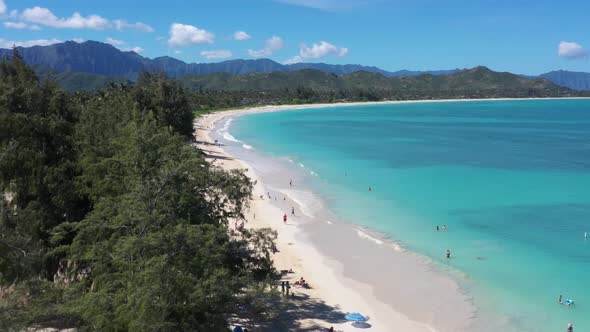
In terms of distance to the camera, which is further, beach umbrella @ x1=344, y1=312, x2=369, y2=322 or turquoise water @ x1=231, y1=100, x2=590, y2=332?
turquoise water @ x1=231, y1=100, x2=590, y2=332

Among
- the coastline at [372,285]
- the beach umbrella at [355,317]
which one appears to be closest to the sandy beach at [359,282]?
the coastline at [372,285]

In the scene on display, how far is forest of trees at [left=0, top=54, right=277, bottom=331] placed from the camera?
485 inches

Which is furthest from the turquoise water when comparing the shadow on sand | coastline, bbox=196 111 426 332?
the shadow on sand

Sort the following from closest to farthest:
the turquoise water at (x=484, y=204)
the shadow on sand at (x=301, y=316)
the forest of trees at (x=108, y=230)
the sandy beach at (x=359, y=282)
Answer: the forest of trees at (x=108, y=230)
the shadow on sand at (x=301, y=316)
the sandy beach at (x=359, y=282)
the turquoise water at (x=484, y=204)

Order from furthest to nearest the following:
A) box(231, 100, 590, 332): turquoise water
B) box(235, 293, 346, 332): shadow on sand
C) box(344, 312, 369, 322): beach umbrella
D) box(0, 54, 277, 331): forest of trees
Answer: box(231, 100, 590, 332): turquoise water
box(344, 312, 369, 322): beach umbrella
box(235, 293, 346, 332): shadow on sand
box(0, 54, 277, 331): forest of trees

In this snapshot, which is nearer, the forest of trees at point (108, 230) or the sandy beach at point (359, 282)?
the forest of trees at point (108, 230)

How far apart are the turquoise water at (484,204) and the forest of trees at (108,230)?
499 inches

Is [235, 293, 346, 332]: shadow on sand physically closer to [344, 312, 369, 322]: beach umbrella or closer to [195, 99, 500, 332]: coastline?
[195, 99, 500, 332]: coastline

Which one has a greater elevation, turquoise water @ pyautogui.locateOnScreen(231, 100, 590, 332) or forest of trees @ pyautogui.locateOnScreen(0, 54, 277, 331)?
forest of trees @ pyautogui.locateOnScreen(0, 54, 277, 331)

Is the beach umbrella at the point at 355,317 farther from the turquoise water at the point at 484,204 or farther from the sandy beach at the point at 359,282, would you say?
the turquoise water at the point at 484,204

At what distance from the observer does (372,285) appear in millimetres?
24719

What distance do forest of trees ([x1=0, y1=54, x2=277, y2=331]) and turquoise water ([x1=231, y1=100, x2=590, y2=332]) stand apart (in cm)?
1267

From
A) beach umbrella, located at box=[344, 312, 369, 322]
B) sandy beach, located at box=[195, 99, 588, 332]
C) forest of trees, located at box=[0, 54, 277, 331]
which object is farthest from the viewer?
sandy beach, located at box=[195, 99, 588, 332]

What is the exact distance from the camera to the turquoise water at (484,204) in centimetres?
2473
